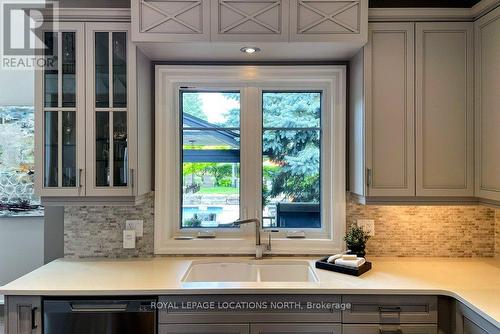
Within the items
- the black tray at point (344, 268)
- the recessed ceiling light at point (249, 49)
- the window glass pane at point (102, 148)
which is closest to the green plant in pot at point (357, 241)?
the black tray at point (344, 268)

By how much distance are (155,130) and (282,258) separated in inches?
48.5

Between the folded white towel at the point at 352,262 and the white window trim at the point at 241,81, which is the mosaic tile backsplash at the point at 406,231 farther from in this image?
the folded white towel at the point at 352,262

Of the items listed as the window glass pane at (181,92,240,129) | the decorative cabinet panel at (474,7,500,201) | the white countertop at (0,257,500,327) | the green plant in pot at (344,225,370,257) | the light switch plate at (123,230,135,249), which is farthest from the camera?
the window glass pane at (181,92,240,129)

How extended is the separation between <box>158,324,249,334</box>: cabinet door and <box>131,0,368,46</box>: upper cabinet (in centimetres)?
155

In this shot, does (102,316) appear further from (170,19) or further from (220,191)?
(170,19)

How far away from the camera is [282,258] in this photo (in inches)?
89.5

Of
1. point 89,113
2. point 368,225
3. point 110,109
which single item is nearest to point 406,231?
point 368,225

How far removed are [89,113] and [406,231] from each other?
85.5 inches

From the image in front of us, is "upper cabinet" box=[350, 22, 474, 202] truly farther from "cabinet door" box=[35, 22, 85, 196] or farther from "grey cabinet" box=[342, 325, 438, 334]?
"cabinet door" box=[35, 22, 85, 196]

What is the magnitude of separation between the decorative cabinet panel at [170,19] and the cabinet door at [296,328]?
161cm

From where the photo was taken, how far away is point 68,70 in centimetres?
199

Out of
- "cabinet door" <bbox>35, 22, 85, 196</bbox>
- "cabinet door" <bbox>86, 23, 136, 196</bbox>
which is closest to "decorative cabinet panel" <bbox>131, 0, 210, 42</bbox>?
"cabinet door" <bbox>86, 23, 136, 196</bbox>

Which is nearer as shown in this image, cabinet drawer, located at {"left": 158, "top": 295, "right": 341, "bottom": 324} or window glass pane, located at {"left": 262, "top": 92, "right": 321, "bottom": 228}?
cabinet drawer, located at {"left": 158, "top": 295, "right": 341, "bottom": 324}

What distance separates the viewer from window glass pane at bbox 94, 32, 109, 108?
198 centimetres
